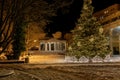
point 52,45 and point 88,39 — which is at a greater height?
point 88,39

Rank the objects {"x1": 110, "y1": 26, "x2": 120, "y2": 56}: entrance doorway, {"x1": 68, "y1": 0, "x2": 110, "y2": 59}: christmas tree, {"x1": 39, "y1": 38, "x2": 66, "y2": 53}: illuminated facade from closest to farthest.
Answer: {"x1": 68, "y1": 0, "x2": 110, "y2": 59}: christmas tree
{"x1": 110, "y1": 26, "x2": 120, "y2": 56}: entrance doorway
{"x1": 39, "y1": 38, "x2": 66, "y2": 53}: illuminated facade

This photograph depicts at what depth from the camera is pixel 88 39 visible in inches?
897

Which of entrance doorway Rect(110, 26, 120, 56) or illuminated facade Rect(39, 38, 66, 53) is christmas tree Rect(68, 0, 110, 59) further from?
illuminated facade Rect(39, 38, 66, 53)

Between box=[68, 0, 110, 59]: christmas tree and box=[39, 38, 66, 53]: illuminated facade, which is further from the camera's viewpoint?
box=[39, 38, 66, 53]: illuminated facade

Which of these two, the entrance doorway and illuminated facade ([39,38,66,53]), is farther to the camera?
illuminated facade ([39,38,66,53])

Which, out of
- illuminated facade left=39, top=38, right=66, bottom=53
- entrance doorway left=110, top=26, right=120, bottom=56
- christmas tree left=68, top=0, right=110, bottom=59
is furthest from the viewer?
illuminated facade left=39, top=38, right=66, bottom=53

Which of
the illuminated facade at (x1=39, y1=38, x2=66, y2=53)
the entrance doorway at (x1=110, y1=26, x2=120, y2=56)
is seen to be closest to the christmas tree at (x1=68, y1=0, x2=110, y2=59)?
the entrance doorway at (x1=110, y1=26, x2=120, y2=56)

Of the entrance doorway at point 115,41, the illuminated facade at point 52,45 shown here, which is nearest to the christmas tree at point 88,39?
the entrance doorway at point 115,41

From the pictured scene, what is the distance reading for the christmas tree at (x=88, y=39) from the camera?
22438mm

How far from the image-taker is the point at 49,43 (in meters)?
43.1

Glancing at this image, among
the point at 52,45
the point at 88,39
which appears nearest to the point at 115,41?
the point at 88,39

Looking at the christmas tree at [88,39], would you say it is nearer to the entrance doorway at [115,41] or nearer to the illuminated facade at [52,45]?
the entrance doorway at [115,41]

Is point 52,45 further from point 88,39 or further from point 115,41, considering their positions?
point 88,39

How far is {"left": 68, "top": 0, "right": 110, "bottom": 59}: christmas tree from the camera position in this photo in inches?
883
